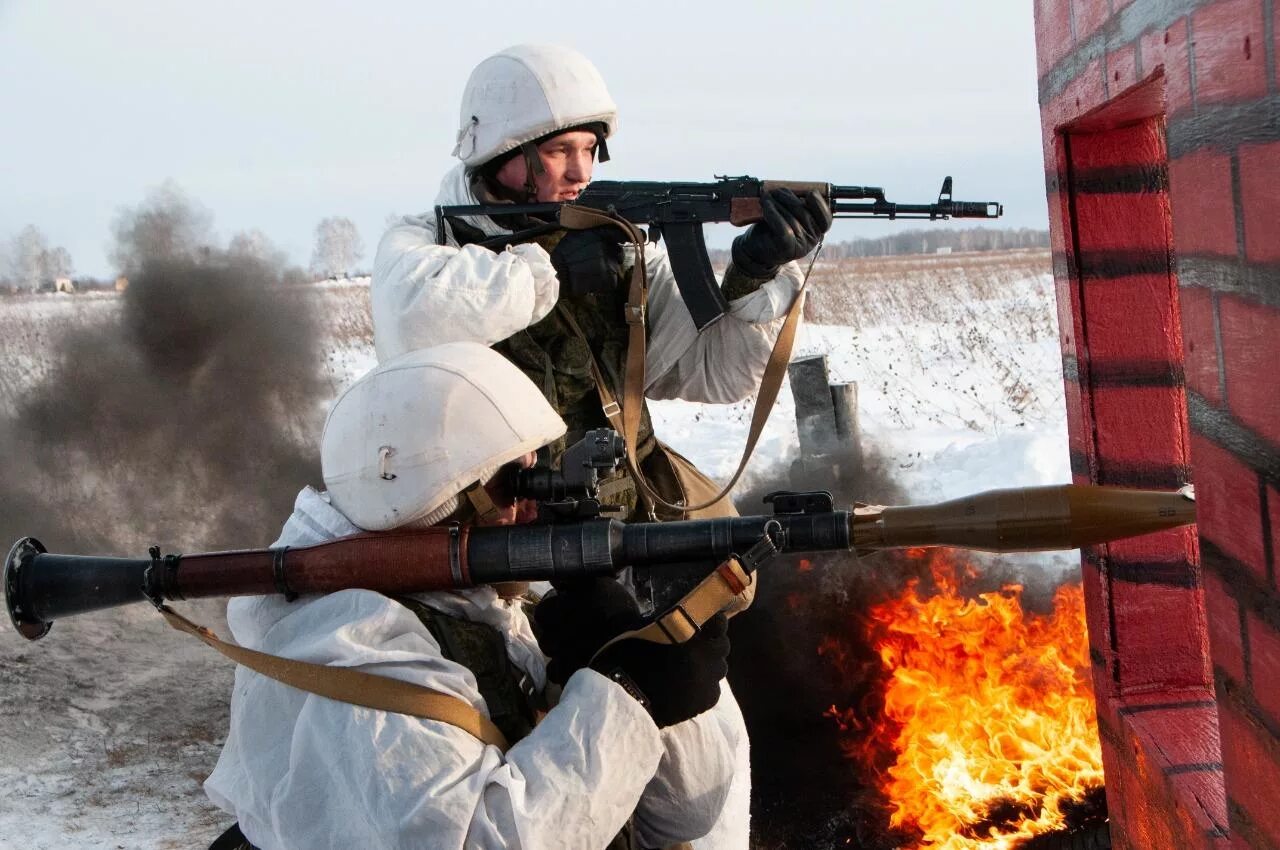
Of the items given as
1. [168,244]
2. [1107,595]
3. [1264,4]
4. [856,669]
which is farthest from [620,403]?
[168,244]

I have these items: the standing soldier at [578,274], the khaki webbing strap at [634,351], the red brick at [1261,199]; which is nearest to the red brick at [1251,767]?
the red brick at [1261,199]

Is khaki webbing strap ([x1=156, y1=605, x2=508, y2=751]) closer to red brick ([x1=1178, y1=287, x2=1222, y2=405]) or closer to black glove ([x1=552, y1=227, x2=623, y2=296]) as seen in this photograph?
red brick ([x1=1178, y1=287, x2=1222, y2=405])

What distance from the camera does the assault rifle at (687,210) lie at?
10.1 ft

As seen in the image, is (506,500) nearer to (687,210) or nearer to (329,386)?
(687,210)

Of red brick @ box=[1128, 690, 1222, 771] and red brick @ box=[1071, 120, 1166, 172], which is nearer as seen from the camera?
red brick @ box=[1128, 690, 1222, 771]

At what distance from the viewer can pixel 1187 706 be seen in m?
2.46

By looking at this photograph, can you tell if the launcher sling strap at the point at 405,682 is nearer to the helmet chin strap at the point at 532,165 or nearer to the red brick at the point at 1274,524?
the red brick at the point at 1274,524

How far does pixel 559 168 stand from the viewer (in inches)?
123

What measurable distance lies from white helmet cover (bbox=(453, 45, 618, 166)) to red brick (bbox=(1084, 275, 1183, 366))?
1381mm

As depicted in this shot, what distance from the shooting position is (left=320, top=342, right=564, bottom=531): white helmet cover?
2.04 meters

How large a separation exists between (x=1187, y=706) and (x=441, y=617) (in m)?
1.62

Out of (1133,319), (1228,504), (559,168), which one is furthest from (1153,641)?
(559,168)

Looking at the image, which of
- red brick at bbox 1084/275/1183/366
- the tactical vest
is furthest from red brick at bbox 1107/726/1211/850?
the tactical vest

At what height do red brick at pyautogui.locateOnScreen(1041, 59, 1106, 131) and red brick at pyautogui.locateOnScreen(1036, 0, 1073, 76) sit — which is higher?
red brick at pyautogui.locateOnScreen(1036, 0, 1073, 76)
